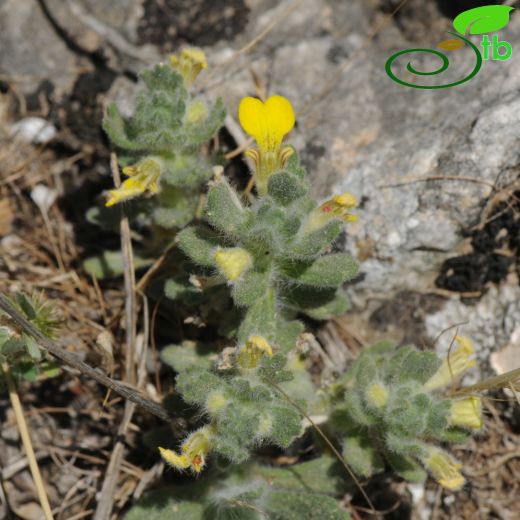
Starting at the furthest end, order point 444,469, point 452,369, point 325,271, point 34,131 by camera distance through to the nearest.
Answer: point 34,131 → point 452,369 → point 325,271 → point 444,469

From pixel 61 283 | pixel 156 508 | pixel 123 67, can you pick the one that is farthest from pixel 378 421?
pixel 123 67

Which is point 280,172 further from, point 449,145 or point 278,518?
point 278,518

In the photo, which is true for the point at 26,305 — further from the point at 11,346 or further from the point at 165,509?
the point at 165,509

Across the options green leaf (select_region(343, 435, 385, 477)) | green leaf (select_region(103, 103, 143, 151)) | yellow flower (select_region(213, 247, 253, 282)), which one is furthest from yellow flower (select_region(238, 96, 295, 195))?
green leaf (select_region(343, 435, 385, 477))

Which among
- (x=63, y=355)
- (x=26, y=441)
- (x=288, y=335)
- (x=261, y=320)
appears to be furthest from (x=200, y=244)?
(x=26, y=441)

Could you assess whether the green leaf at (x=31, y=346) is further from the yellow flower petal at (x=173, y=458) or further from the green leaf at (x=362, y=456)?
the green leaf at (x=362, y=456)

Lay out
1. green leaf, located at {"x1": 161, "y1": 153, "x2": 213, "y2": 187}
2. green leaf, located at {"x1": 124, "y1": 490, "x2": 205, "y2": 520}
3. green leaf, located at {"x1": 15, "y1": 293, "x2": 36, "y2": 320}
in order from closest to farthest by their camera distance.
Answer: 1. green leaf, located at {"x1": 15, "y1": 293, "x2": 36, "y2": 320}
2. green leaf, located at {"x1": 124, "y1": 490, "x2": 205, "y2": 520}
3. green leaf, located at {"x1": 161, "y1": 153, "x2": 213, "y2": 187}

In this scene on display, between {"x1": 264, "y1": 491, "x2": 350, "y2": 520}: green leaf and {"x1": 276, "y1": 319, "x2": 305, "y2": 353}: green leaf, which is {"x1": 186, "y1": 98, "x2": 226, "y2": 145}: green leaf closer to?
{"x1": 276, "y1": 319, "x2": 305, "y2": 353}: green leaf
